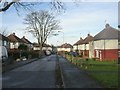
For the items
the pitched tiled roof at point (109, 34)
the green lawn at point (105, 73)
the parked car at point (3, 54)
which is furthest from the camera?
the pitched tiled roof at point (109, 34)

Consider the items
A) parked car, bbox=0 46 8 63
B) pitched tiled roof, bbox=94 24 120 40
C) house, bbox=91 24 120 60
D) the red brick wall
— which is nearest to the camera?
parked car, bbox=0 46 8 63

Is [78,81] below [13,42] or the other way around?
below

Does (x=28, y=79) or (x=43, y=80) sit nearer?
(x=43, y=80)

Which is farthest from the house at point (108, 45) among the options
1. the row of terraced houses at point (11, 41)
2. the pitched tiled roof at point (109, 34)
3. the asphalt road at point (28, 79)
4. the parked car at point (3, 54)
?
the asphalt road at point (28, 79)

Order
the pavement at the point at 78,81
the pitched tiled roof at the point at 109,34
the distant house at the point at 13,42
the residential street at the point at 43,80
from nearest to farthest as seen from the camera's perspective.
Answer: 1. the pavement at the point at 78,81
2. the residential street at the point at 43,80
3. the pitched tiled roof at the point at 109,34
4. the distant house at the point at 13,42

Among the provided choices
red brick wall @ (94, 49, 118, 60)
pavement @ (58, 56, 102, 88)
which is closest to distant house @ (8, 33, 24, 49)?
red brick wall @ (94, 49, 118, 60)

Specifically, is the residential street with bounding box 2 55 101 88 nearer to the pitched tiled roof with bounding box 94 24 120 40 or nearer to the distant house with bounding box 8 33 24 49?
the pitched tiled roof with bounding box 94 24 120 40

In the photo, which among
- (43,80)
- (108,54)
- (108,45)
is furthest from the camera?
(108,45)

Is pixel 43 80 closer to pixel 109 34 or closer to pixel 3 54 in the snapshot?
pixel 3 54

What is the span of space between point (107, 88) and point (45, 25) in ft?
263

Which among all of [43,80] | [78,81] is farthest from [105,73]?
[43,80]

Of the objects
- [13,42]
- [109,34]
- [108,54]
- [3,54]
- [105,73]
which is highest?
[109,34]

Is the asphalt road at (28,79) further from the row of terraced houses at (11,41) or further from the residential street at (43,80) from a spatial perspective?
the row of terraced houses at (11,41)

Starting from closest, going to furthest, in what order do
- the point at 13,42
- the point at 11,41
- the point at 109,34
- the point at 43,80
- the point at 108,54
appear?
1. the point at 43,80
2. the point at 108,54
3. the point at 109,34
4. the point at 11,41
5. the point at 13,42
